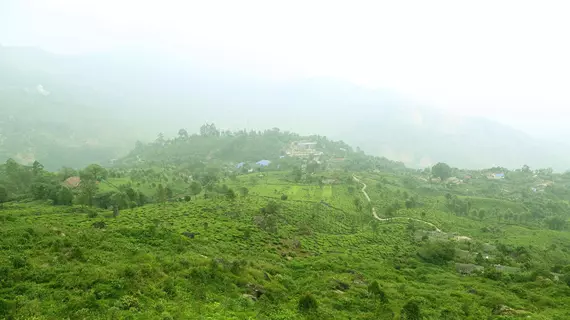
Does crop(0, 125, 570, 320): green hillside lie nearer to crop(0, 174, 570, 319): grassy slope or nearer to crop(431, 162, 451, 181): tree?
crop(0, 174, 570, 319): grassy slope

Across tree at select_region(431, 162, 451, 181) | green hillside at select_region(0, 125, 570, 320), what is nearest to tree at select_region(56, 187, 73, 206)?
green hillside at select_region(0, 125, 570, 320)

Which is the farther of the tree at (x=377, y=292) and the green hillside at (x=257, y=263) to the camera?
the tree at (x=377, y=292)

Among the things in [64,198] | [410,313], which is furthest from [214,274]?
[64,198]

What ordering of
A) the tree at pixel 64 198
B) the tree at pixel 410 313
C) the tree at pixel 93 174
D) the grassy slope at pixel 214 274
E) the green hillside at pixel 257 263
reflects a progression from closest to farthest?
the grassy slope at pixel 214 274 → the green hillside at pixel 257 263 → the tree at pixel 410 313 → the tree at pixel 64 198 → the tree at pixel 93 174

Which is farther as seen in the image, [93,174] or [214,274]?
[93,174]

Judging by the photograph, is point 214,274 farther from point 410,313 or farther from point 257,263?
point 410,313

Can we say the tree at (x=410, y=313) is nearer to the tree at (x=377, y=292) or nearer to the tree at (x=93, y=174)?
the tree at (x=377, y=292)

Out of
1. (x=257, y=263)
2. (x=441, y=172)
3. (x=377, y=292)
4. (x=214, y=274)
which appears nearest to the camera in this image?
(x=214, y=274)

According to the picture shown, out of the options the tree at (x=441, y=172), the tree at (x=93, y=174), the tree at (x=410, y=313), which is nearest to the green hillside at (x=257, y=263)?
the tree at (x=410, y=313)

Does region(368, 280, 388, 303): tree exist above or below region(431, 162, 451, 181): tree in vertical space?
above

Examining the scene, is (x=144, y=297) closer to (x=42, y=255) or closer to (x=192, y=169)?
(x=42, y=255)

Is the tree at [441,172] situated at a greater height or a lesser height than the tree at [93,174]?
lesser

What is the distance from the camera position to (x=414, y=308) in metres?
25.8

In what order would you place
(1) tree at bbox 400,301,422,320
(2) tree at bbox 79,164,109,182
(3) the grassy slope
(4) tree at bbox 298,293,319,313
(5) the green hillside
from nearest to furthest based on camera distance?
(3) the grassy slope, (5) the green hillside, (4) tree at bbox 298,293,319,313, (1) tree at bbox 400,301,422,320, (2) tree at bbox 79,164,109,182
